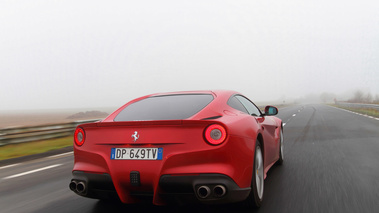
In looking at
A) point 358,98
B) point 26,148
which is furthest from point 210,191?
point 358,98

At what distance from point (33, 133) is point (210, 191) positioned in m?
9.94

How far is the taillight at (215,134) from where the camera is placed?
106 inches

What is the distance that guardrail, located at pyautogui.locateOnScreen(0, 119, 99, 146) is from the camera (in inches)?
→ 391

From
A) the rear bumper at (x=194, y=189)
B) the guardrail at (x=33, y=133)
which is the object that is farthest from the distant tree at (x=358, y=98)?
the rear bumper at (x=194, y=189)

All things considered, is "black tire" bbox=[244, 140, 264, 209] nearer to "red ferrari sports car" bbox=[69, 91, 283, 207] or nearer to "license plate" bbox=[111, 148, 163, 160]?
"red ferrari sports car" bbox=[69, 91, 283, 207]

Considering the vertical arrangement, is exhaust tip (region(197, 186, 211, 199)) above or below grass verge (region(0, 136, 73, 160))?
above

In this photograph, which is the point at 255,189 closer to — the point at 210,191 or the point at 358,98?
the point at 210,191

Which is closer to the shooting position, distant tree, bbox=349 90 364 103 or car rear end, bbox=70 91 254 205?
car rear end, bbox=70 91 254 205

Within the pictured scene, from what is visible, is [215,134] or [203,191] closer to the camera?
[203,191]

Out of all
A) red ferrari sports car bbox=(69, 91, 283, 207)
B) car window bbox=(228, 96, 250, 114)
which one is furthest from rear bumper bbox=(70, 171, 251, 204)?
car window bbox=(228, 96, 250, 114)

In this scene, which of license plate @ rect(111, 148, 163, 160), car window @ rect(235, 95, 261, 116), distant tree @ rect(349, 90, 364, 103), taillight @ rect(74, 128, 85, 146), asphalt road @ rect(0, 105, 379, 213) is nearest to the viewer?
license plate @ rect(111, 148, 163, 160)

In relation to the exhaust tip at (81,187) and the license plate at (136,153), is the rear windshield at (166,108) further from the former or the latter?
the exhaust tip at (81,187)

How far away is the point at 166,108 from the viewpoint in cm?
342

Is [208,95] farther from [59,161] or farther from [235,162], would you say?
[59,161]
